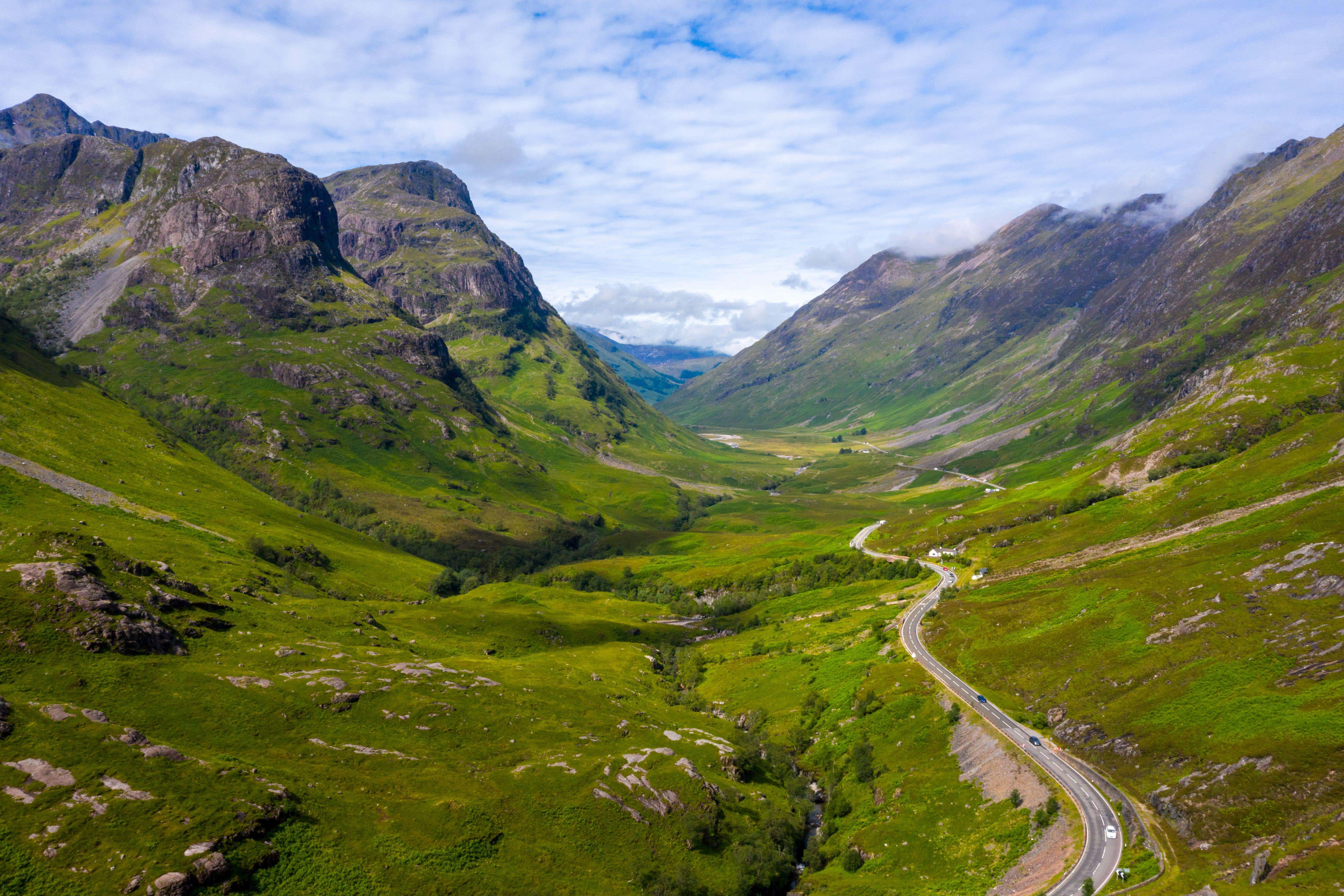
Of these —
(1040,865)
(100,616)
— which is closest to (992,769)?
(1040,865)

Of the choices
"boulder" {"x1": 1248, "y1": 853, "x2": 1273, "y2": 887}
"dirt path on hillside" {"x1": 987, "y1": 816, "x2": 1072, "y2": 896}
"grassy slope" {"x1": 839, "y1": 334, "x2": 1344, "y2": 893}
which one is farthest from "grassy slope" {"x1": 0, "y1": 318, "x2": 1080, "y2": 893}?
"boulder" {"x1": 1248, "y1": 853, "x2": 1273, "y2": 887}

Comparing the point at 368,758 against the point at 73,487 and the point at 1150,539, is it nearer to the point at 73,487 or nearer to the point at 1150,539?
the point at 73,487

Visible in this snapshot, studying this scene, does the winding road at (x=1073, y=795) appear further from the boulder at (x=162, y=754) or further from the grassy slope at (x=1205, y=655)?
the boulder at (x=162, y=754)

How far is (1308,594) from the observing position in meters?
96.4

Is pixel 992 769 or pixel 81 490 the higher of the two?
pixel 81 490

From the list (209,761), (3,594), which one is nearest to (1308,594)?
(209,761)

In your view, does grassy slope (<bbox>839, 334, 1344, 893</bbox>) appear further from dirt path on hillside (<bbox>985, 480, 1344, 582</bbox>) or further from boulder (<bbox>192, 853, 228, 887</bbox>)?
boulder (<bbox>192, 853, 228, 887</bbox>)

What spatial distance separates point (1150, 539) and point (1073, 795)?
11411cm

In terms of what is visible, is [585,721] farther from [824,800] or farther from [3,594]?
[3,594]

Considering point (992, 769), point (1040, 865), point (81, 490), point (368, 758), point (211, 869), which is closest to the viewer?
point (211, 869)

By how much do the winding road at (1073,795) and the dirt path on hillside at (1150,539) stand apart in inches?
2337

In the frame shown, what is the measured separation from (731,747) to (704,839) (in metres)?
32.2

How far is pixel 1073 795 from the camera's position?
259 feet

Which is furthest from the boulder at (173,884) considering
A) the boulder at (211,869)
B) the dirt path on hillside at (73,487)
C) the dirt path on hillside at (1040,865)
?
the dirt path on hillside at (73,487)
